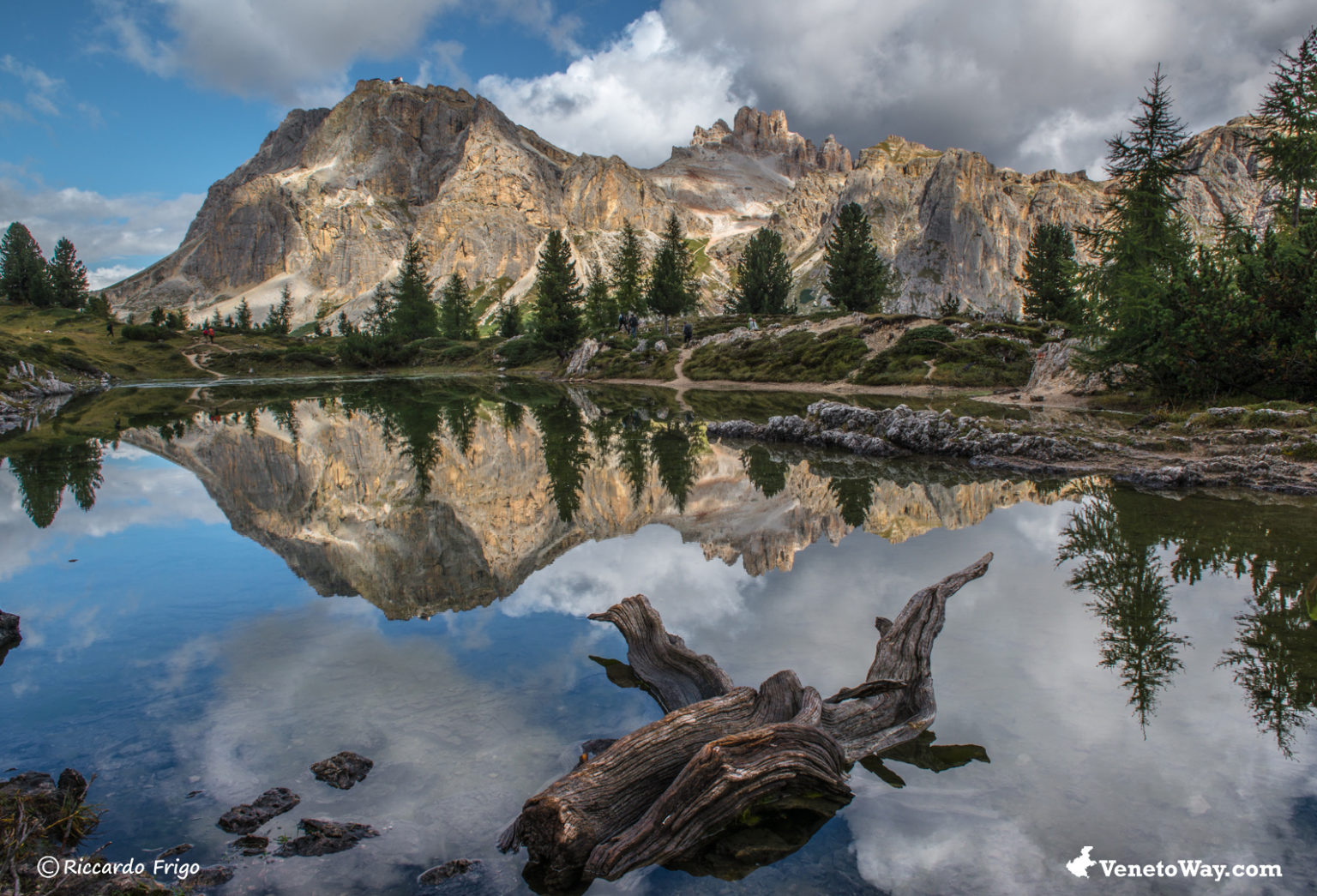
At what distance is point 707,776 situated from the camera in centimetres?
494

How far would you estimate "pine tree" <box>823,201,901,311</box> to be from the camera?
7944 centimetres

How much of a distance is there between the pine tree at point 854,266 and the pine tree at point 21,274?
437 ft

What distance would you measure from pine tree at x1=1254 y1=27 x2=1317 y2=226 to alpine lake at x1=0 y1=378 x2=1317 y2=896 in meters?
29.2

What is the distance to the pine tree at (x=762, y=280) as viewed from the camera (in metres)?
90.5

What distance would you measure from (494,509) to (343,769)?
34.9 ft

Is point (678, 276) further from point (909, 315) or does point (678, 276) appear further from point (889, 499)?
point (889, 499)

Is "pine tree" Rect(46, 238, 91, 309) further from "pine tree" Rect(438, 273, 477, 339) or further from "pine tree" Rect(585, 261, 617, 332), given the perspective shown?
"pine tree" Rect(585, 261, 617, 332)

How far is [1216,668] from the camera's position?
7.66 meters

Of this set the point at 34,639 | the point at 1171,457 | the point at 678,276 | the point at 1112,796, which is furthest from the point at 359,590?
the point at 678,276

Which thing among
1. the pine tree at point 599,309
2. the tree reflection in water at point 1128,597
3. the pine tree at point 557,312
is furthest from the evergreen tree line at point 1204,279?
the pine tree at point 599,309

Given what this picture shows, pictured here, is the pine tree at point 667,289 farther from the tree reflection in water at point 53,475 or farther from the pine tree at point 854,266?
the tree reflection in water at point 53,475

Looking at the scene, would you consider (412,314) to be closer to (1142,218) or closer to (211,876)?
(1142,218)

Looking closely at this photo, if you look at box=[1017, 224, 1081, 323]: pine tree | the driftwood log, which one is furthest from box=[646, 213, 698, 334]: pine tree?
the driftwood log

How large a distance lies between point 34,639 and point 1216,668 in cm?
1462
